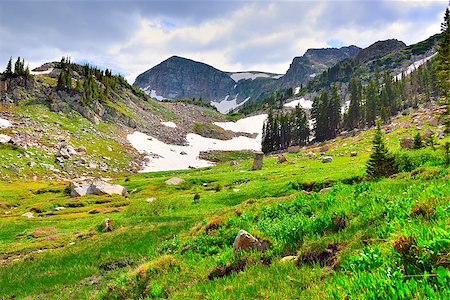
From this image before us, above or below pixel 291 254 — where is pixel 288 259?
above

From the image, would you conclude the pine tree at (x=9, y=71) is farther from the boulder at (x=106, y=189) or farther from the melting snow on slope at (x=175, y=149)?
the boulder at (x=106, y=189)

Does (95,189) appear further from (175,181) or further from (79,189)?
(175,181)

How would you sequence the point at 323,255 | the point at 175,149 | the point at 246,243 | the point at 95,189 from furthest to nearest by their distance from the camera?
the point at 175,149
the point at 95,189
the point at 246,243
the point at 323,255

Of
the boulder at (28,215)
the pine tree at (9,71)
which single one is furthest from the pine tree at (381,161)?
the pine tree at (9,71)

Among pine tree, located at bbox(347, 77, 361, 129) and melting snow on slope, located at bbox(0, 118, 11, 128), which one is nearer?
melting snow on slope, located at bbox(0, 118, 11, 128)

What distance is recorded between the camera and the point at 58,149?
89.4m

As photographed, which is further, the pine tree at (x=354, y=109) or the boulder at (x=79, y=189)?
the pine tree at (x=354, y=109)

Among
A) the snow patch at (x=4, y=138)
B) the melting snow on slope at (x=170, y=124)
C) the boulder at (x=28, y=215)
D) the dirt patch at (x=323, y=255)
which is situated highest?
the melting snow on slope at (x=170, y=124)

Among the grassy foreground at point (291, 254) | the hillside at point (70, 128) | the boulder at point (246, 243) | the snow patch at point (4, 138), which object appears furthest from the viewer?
the hillside at point (70, 128)

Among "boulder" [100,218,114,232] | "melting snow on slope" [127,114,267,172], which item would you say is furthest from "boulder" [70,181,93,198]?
"melting snow on slope" [127,114,267,172]

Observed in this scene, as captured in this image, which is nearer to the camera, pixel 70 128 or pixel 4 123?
pixel 4 123

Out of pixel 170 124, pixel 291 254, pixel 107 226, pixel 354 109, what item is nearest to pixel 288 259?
pixel 291 254

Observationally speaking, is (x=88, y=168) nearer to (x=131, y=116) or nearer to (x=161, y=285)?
(x=131, y=116)

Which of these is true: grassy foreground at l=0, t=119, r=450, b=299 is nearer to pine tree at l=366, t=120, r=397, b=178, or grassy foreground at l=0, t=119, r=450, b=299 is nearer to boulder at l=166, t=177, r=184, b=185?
pine tree at l=366, t=120, r=397, b=178
